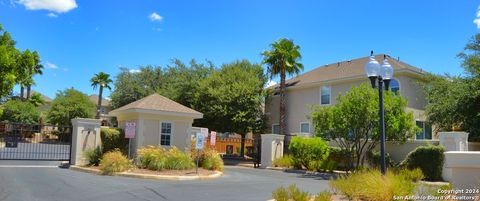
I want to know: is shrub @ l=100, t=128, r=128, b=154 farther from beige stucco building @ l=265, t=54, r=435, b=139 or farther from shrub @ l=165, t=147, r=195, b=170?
beige stucco building @ l=265, t=54, r=435, b=139

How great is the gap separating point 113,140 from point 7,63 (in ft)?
31.6

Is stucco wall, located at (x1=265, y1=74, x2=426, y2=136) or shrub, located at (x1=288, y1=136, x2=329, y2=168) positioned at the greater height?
stucco wall, located at (x1=265, y1=74, x2=426, y2=136)

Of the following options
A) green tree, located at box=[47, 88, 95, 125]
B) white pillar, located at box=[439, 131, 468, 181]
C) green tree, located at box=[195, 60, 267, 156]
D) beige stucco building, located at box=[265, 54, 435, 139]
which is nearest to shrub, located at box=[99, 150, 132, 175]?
beige stucco building, located at box=[265, 54, 435, 139]

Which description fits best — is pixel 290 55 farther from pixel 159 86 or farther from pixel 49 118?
pixel 49 118

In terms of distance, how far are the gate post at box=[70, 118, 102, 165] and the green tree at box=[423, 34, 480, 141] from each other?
18874 millimetres

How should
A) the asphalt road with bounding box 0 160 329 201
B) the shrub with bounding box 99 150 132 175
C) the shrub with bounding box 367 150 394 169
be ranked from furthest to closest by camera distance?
A: the shrub with bounding box 367 150 394 169, the shrub with bounding box 99 150 132 175, the asphalt road with bounding box 0 160 329 201

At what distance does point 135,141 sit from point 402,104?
43.1 feet

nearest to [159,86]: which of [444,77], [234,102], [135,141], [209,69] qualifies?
[209,69]

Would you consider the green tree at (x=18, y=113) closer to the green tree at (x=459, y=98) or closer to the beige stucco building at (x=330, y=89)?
the beige stucco building at (x=330, y=89)

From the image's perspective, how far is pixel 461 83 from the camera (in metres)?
25.6

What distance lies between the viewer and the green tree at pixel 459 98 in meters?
24.1

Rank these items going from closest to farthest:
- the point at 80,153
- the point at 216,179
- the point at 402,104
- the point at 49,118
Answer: the point at 216,179
the point at 80,153
the point at 402,104
the point at 49,118

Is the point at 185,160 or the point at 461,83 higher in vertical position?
the point at 461,83

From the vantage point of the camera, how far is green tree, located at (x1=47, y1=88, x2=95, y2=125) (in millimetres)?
50188
